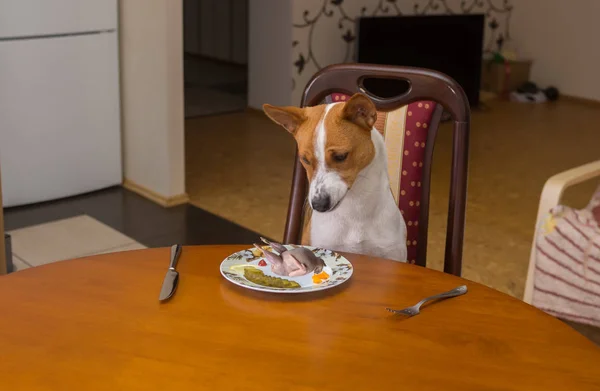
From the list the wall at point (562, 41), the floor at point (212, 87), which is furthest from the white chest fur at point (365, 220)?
the wall at point (562, 41)

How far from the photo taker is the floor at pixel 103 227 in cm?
321

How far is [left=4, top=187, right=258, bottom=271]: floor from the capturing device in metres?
3.21

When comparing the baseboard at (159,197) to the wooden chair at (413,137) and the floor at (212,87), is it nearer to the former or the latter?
the floor at (212,87)

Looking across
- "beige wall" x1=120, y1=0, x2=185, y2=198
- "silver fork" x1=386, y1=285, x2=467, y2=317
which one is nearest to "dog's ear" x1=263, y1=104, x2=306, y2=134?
"silver fork" x1=386, y1=285, x2=467, y2=317

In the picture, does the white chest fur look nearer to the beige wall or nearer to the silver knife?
the silver knife

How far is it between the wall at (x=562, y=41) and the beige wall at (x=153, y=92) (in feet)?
12.5

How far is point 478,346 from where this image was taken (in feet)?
Result: 3.36

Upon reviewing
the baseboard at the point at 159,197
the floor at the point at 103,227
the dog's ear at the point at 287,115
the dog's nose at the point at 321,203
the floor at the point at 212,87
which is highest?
the dog's ear at the point at 287,115

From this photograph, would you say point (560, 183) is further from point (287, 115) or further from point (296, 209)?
point (287, 115)

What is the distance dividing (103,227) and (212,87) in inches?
125

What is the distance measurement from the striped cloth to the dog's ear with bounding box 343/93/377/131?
3.88 feet

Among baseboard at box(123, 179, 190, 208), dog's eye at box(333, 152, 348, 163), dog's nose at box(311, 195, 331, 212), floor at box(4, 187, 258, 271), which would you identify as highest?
dog's eye at box(333, 152, 348, 163)

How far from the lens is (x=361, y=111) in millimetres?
1426

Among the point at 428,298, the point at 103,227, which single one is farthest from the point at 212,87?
the point at 428,298
